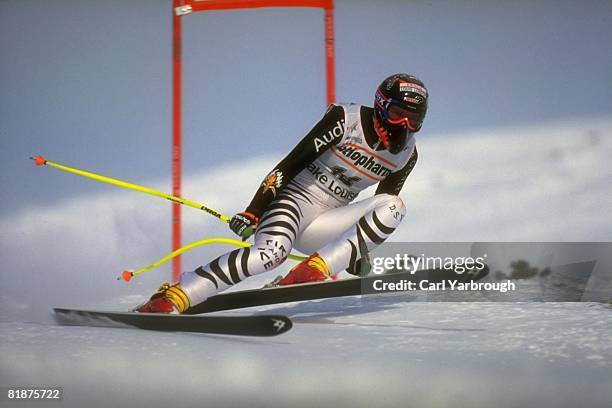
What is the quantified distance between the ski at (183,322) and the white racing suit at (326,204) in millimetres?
161

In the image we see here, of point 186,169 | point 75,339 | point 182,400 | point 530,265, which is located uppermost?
point 186,169

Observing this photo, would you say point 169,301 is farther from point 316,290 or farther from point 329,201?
point 329,201

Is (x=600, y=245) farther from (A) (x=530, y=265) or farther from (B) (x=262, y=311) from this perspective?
(B) (x=262, y=311)

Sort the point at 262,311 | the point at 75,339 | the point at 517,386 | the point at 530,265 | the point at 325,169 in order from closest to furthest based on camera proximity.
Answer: the point at 517,386, the point at 75,339, the point at 325,169, the point at 262,311, the point at 530,265

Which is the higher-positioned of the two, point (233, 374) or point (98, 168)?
point (98, 168)

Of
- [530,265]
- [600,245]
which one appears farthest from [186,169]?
[600,245]

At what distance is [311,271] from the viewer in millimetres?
3889

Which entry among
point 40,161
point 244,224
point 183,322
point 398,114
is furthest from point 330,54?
point 183,322

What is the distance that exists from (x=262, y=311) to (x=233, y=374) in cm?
95

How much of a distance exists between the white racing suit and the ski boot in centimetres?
3

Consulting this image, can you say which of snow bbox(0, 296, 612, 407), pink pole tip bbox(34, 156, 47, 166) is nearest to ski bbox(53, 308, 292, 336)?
snow bbox(0, 296, 612, 407)

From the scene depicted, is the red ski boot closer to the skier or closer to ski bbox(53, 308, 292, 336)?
the skier

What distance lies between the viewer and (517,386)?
3.18 meters

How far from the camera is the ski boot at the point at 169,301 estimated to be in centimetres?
367
